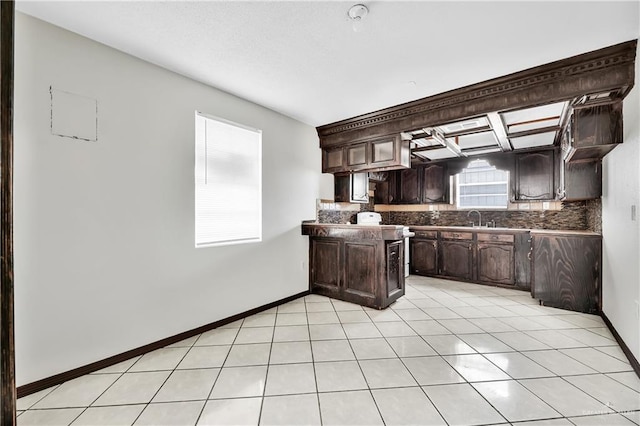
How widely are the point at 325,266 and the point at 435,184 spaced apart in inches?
121

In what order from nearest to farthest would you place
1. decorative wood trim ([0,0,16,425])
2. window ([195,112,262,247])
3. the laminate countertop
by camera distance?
decorative wood trim ([0,0,16,425])
window ([195,112,262,247])
the laminate countertop

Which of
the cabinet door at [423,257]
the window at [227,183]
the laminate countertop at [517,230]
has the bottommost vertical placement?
the cabinet door at [423,257]

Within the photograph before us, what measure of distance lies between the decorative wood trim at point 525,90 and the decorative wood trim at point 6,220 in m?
3.19

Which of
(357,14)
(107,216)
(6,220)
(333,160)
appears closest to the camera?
(6,220)

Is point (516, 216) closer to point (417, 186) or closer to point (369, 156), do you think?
point (417, 186)

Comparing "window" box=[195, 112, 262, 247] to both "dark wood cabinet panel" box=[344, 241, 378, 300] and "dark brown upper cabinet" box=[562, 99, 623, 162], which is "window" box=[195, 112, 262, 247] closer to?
"dark wood cabinet panel" box=[344, 241, 378, 300]

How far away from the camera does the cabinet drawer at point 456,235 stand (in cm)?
462

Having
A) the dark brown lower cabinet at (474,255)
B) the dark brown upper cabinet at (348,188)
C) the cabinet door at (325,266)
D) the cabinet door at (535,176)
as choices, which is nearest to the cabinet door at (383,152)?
the dark brown upper cabinet at (348,188)

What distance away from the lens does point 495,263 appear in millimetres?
4363

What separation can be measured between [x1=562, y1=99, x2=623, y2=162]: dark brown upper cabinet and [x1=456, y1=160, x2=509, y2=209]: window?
2514mm

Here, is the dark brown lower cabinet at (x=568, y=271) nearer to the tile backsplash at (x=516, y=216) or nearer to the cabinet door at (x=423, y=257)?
the tile backsplash at (x=516, y=216)

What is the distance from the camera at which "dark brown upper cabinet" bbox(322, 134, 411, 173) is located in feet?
11.8

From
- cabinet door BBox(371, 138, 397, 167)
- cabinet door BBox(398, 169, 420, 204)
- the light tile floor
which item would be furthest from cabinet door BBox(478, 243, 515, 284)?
cabinet door BBox(371, 138, 397, 167)

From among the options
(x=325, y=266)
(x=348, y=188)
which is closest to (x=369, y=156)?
(x=348, y=188)
